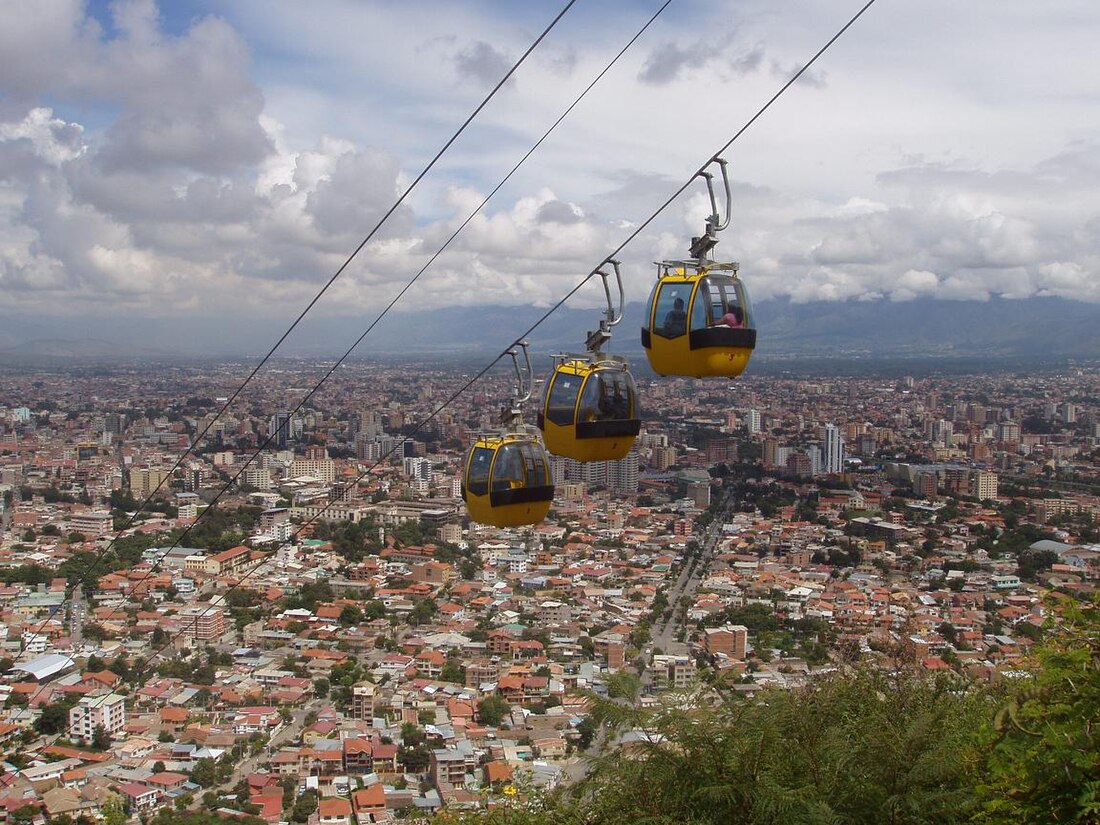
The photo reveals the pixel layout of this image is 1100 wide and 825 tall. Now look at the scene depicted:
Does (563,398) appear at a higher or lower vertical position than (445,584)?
higher

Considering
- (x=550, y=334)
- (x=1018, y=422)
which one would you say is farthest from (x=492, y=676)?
(x=550, y=334)

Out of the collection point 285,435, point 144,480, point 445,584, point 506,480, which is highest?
point 506,480

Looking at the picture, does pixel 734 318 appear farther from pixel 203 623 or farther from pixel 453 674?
pixel 203 623

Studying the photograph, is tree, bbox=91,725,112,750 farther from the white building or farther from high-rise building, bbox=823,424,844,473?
high-rise building, bbox=823,424,844,473

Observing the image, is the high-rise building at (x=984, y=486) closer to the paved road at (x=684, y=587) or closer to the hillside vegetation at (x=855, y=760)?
the paved road at (x=684, y=587)

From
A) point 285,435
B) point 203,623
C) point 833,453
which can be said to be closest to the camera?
point 203,623

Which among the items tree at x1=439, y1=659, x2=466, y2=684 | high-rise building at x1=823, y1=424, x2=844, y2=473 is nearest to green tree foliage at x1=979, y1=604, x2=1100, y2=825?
tree at x1=439, y1=659, x2=466, y2=684

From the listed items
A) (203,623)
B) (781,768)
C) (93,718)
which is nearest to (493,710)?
(93,718)

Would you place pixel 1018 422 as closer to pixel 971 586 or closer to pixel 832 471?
pixel 832 471
